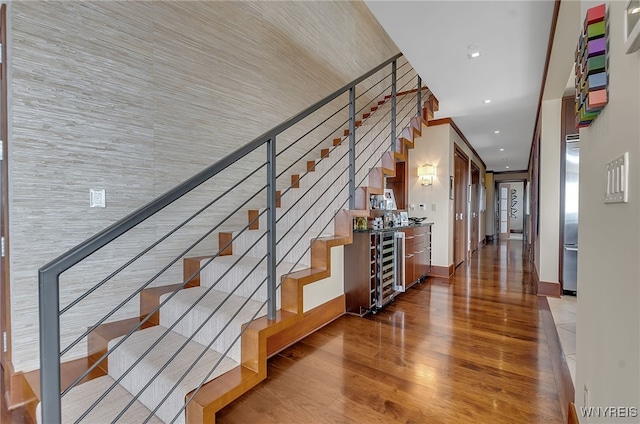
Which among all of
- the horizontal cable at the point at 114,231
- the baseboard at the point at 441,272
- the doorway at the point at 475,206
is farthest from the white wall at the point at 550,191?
the horizontal cable at the point at 114,231

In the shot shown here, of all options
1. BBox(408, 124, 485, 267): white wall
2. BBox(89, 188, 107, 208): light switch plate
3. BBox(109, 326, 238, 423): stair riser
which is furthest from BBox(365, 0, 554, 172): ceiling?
BBox(109, 326, 238, 423): stair riser

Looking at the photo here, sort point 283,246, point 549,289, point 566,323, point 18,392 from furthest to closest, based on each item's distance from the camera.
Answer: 1. point 549,289
2. point 566,323
3. point 283,246
4. point 18,392

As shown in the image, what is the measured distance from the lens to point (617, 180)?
0.88 m

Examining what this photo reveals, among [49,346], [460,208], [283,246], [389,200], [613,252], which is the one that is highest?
[389,200]

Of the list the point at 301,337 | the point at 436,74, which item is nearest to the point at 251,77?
the point at 436,74

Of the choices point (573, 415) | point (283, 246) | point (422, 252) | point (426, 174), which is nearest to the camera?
point (573, 415)

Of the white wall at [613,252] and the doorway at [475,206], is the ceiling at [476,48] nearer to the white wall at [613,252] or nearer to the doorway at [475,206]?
the white wall at [613,252]

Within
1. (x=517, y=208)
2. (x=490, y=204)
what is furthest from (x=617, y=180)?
(x=517, y=208)

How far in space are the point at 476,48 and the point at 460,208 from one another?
3.85 m

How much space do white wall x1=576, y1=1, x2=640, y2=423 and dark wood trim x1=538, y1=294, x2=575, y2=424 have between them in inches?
17.3

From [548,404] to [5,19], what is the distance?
3.88 m

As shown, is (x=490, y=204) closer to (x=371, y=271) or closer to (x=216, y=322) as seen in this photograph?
(x=371, y=271)

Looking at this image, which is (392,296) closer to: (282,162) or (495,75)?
(282,162)

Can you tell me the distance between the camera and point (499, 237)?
11578 millimetres
